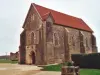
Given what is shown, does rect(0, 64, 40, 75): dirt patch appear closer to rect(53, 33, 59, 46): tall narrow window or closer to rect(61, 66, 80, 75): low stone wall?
rect(61, 66, 80, 75): low stone wall

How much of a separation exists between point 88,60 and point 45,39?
1146 centimetres

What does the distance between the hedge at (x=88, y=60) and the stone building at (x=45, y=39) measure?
868 centimetres

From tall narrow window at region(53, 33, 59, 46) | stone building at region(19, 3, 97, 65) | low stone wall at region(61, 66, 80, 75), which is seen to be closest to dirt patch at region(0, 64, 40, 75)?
low stone wall at region(61, 66, 80, 75)

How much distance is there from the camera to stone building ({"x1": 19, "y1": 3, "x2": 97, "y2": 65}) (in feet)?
137

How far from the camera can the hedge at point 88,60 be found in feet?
103

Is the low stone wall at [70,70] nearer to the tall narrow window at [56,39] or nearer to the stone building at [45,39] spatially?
the stone building at [45,39]

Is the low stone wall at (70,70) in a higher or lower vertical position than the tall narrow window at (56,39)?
lower

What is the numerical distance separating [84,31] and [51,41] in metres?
16.3

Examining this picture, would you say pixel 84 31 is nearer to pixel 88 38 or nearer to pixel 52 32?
pixel 88 38

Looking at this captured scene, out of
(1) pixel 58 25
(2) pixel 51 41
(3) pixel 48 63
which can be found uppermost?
(1) pixel 58 25

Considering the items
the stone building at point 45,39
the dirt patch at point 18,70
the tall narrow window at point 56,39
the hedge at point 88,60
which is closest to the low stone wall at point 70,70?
→ the dirt patch at point 18,70

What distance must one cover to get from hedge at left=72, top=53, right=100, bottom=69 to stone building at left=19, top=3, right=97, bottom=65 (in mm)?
8678

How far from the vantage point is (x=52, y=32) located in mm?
43594

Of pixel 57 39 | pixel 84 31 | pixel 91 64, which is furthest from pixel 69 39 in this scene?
pixel 91 64
